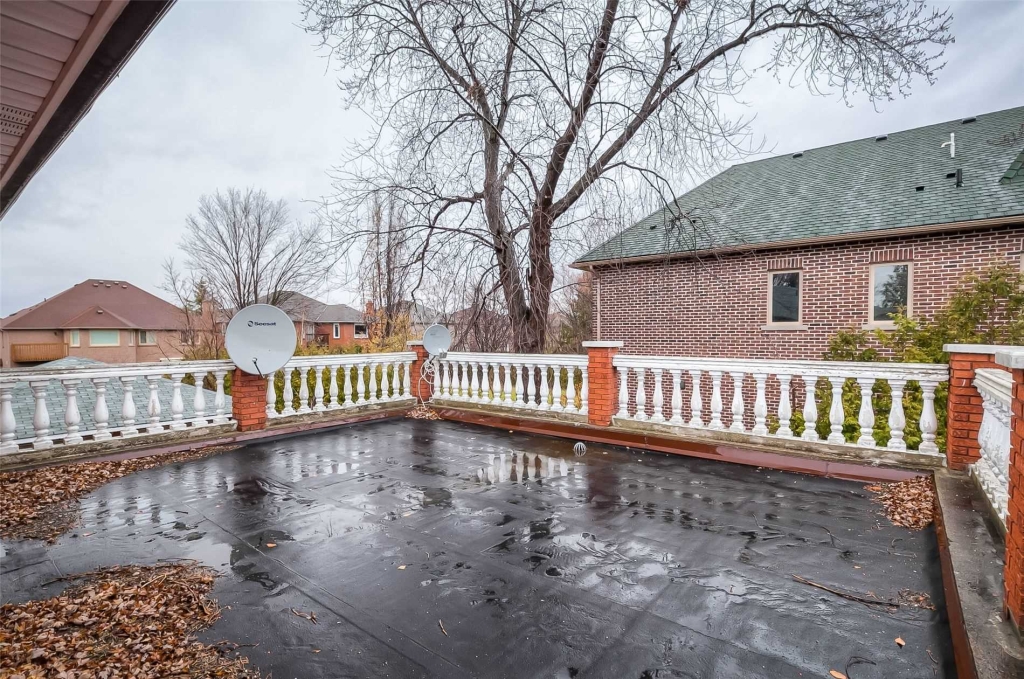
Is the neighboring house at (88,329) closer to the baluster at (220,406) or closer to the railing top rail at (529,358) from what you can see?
the baluster at (220,406)

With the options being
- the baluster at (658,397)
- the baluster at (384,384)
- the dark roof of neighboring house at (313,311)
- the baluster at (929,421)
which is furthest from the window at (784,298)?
the dark roof of neighboring house at (313,311)

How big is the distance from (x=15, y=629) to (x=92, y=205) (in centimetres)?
2269

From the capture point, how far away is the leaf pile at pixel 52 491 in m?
3.42

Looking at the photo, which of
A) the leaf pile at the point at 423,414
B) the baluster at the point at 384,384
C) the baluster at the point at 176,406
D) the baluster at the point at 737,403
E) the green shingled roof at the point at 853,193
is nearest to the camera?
the baluster at the point at 737,403

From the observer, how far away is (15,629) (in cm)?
219

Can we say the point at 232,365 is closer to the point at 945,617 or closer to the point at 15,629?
the point at 15,629

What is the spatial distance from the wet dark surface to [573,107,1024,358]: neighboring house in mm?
5370

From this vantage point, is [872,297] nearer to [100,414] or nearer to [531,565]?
[531,565]

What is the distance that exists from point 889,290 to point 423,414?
29.9 feet

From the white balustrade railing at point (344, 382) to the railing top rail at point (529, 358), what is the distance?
0.97 metres

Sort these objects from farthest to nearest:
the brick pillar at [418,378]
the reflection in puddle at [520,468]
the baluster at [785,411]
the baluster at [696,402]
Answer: the brick pillar at [418,378] → the baluster at [696,402] → the baluster at [785,411] → the reflection in puddle at [520,468]

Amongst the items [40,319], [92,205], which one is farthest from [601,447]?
[40,319]

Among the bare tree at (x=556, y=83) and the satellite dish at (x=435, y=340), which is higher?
the bare tree at (x=556, y=83)

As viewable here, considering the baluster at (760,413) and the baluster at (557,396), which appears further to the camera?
the baluster at (557,396)
